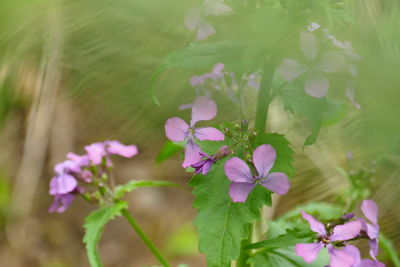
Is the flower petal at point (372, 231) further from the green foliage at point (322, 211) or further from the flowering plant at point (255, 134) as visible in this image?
the green foliage at point (322, 211)

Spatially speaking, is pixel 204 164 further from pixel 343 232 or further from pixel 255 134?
pixel 343 232

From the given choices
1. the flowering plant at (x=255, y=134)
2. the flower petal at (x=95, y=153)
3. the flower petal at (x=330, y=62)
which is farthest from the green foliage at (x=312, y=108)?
the flower petal at (x=95, y=153)

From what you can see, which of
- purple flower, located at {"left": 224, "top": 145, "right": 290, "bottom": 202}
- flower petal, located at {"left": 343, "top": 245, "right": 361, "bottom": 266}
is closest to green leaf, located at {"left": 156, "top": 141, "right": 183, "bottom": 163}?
purple flower, located at {"left": 224, "top": 145, "right": 290, "bottom": 202}

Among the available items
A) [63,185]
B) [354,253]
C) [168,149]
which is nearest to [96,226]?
[63,185]

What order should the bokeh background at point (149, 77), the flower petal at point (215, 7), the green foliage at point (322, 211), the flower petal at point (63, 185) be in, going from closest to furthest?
the bokeh background at point (149, 77), the flower petal at point (215, 7), the flower petal at point (63, 185), the green foliage at point (322, 211)

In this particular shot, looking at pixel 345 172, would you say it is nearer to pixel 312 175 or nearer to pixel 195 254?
pixel 312 175

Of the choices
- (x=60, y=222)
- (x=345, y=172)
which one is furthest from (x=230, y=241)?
(x=60, y=222)

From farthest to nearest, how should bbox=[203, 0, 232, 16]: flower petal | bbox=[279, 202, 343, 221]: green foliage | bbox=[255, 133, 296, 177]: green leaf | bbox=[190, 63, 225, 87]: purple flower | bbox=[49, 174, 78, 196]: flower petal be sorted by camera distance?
bbox=[279, 202, 343, 221]: green foliage
bbox=[49, 174, 78, 196]: flower petal
bbox=[190, 63, 225, 87]: purple flower
bbox=[255, 133, 296, 177]: green leaf
bbox=[203, 0, 232, 16]: flower petal

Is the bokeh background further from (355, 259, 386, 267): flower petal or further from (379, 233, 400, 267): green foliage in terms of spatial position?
(355, 259, 386, 267): flower petal
